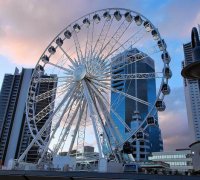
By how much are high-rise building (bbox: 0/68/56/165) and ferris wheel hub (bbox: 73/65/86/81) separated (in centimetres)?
7705

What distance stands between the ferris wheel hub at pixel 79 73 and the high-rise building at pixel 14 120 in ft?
253

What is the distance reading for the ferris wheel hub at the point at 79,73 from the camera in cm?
3278

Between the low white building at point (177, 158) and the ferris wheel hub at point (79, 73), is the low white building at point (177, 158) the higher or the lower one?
the higher one

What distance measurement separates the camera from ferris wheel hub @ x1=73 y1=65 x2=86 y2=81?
32.8 meters

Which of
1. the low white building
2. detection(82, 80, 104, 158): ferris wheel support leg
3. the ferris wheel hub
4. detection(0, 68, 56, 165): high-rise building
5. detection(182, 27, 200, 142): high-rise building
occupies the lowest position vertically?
detection(82, 80, 104, 158): ferris wheel support leg

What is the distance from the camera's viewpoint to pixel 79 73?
33.2 metres

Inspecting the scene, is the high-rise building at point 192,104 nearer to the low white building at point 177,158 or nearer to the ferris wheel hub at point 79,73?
the low white building at point 177,158

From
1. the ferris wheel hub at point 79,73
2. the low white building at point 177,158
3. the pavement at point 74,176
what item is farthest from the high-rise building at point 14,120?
the pavement at point 74,176

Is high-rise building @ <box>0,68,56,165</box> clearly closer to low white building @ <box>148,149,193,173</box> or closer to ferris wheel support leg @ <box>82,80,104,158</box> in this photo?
low white building @ <box>148,149,193,173</box>

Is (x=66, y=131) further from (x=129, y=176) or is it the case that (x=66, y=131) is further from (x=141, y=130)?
(x=129, y=176)

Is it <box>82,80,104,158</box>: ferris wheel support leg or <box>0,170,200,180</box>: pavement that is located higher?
<box>82,80,104,158</box>: ferris wheel support leg

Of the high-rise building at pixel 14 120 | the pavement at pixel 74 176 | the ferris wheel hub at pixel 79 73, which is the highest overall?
the high-rise building at pixel 14 120

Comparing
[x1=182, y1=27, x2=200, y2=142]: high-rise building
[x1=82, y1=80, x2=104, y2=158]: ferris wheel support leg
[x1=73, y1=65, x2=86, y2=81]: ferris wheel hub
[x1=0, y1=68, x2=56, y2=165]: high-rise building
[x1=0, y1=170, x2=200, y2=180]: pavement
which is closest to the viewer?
[x1=0, y1=170, x2=200, y2=180]: pavement

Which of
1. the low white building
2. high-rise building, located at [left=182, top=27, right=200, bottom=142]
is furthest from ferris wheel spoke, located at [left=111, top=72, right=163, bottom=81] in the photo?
high-rise building, located at [left=182, top=27, right=200, bottom=142]
